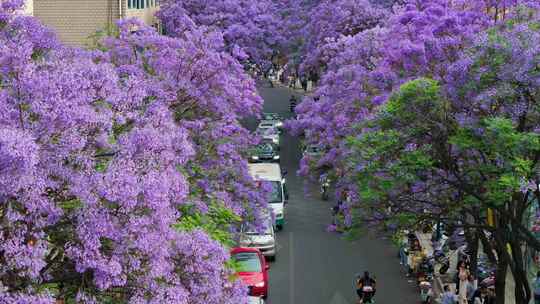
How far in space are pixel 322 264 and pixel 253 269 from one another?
5934mm

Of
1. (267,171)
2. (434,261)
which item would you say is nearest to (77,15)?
(267,171)

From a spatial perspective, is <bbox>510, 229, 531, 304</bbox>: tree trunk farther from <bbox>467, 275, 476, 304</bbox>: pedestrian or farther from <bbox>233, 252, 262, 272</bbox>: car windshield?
<bbox>233, 252, 262, 272</bbox>: car windshield

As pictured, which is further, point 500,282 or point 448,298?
point 448,298

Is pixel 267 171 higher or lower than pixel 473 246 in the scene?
lower

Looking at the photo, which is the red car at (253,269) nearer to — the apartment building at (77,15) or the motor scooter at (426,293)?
the motor scooter at (426,293)

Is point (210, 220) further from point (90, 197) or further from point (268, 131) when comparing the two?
point (268, 131)

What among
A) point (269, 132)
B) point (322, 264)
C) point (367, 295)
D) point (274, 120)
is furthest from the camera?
point (274, 120)

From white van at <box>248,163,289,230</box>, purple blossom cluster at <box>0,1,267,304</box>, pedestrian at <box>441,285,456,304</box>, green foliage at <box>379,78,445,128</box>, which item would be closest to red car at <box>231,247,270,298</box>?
pedestrian at <box>441,285,456,304</box>

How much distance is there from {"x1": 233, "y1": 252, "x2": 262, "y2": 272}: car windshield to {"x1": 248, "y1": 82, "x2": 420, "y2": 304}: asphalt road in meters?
A: 0.93

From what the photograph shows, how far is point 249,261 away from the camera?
100.0 ft

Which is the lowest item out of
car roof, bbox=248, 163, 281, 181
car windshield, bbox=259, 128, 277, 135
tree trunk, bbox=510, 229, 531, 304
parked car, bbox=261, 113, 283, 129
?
parked car, bbox=261, 113, 283, 129

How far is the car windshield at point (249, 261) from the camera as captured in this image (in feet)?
98.7

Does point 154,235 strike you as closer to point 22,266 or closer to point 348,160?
point 22,266

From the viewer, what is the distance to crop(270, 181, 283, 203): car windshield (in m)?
41.8
